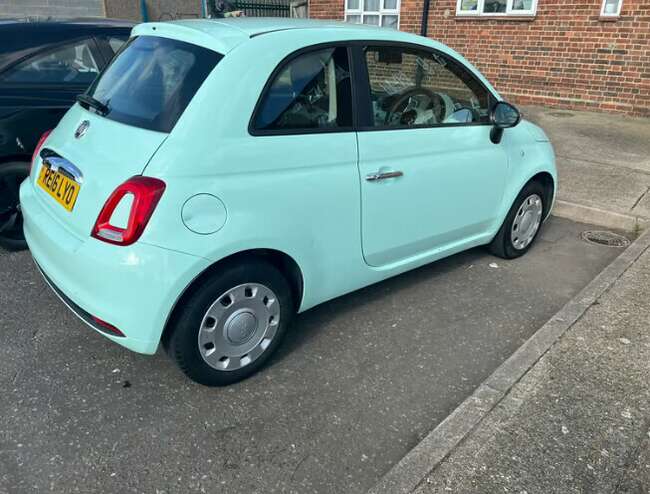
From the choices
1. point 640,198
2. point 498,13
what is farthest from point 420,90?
point 498,13

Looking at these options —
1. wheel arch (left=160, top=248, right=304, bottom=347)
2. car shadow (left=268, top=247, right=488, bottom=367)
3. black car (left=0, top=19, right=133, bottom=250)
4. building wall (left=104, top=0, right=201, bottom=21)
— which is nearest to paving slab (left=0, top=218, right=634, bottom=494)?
car shadow (left=268, top=247, right=488, bottom=367)

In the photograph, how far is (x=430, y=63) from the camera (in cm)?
337

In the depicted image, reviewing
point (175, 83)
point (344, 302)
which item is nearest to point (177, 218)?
point (175, 83)

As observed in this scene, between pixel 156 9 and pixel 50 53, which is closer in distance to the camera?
pixel 50 53

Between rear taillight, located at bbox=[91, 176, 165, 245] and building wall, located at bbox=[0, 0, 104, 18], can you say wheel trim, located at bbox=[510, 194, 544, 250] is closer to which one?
rear taillight, located at bbox=[91, 176, 165, 245]

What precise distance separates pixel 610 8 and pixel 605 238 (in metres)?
6.34

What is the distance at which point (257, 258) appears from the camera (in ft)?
8.57

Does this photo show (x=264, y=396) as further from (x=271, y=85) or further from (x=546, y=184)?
(x=546, y=184)

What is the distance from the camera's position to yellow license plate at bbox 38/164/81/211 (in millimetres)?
2529

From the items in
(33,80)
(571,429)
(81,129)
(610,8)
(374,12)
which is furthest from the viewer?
(374,12)

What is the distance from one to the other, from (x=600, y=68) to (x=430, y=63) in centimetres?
772

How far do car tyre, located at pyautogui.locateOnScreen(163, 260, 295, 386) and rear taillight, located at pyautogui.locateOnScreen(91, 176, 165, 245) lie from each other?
1.29ft

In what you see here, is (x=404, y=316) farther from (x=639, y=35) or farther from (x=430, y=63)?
(x=639, y=35)

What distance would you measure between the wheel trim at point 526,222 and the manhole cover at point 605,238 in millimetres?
763
